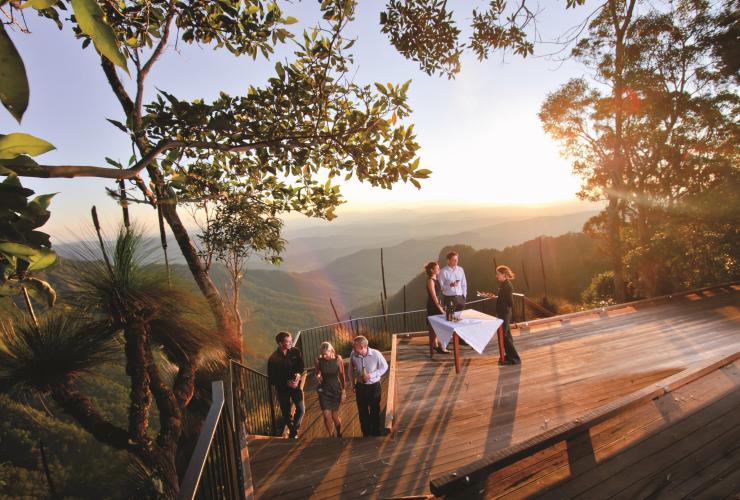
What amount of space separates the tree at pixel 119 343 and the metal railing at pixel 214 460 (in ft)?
5.66

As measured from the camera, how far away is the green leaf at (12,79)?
2.04ft

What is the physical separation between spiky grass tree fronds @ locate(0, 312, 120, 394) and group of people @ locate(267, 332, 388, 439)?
1.99m

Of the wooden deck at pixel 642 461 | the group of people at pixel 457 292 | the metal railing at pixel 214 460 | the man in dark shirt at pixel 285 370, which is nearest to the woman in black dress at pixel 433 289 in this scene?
the group of people at pixel 457 292

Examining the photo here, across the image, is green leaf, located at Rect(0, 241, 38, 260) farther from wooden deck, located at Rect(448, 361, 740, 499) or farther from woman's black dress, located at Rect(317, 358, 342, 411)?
woman's black dress, located at Rect(317, 358, 342, 411)

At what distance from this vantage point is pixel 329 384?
4.69m

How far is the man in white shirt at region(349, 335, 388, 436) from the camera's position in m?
4.45

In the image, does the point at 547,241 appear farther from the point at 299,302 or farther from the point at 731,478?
the point at 299,302

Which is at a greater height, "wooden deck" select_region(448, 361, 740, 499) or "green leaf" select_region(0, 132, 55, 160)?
"green leaf" select_region(0, 132, 55, 160)

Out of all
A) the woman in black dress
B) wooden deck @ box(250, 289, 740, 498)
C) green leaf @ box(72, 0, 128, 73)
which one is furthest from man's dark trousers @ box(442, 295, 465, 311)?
green leaf @ box(72, 0, 128, 73)

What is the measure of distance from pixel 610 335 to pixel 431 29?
6.98m

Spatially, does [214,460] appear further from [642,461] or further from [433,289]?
[433,289]

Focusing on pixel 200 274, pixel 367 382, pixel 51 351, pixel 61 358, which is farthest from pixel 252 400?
pixel 51 351

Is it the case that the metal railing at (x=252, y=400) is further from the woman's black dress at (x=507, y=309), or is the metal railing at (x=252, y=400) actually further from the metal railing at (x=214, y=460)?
the woman's black dress at (x=507, y=309)

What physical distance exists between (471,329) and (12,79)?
5.56 m
